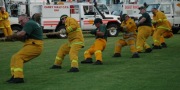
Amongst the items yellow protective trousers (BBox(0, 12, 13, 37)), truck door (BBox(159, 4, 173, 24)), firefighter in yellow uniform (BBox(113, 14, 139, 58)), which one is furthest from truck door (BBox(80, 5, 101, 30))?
firefighter in yellow uniform (BBox(113, 14, 139, 58))

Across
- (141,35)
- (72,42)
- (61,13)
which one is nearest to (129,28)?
(141,35)

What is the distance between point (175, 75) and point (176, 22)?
62.5 feet

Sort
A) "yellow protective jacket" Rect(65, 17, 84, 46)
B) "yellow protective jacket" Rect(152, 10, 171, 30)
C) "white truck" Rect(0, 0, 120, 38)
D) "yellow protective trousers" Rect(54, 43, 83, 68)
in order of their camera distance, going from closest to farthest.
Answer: "yellow protective trousers" Rect(54, 43, 83, 68)
"yellow protective jacket" Rect(65, 17, 84, 46)
"yellow protective jacket" Rect(152, 10, 171, 30)
"white truck" Rect(0, 0, 120, 38)

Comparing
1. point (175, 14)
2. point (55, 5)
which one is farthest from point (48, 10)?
point (175, 14)

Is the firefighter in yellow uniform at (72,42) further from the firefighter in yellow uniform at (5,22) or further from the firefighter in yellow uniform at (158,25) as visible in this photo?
the firefighter in yellow uniform at (5,22)

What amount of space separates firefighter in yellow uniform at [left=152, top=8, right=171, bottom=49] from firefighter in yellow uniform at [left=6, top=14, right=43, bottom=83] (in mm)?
8374

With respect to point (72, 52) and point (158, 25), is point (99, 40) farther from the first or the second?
point (158, 25)

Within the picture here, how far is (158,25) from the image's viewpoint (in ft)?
60.5

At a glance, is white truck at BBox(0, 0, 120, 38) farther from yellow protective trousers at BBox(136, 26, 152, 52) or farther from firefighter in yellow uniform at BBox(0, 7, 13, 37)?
yellow protective trousers at BBox(136, 26, 152, 52)

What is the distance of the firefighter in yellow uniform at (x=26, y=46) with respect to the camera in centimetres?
1031

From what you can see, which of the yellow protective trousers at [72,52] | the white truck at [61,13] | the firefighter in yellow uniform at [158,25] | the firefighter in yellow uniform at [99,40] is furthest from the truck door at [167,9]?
the yellow protective trousers at [72,52]

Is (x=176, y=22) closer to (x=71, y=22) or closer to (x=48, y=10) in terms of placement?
(x=48, y=10)

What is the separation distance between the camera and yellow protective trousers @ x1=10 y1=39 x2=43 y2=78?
33.8 feet

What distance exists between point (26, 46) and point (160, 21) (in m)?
8.73
